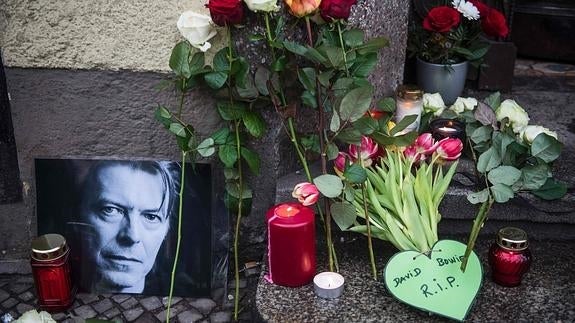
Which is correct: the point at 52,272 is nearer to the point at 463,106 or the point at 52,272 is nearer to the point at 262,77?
the point at 262,77

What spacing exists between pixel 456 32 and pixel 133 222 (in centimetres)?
151

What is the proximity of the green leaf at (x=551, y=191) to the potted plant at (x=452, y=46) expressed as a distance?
754 millimetres

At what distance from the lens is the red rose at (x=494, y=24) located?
2924mm

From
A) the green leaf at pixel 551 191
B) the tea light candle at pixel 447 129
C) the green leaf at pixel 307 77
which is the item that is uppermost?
the green leaf at pixel 307 77

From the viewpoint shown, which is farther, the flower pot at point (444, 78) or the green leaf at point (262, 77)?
the flower pot at point (444, 78)

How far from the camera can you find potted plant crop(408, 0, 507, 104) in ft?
9.59

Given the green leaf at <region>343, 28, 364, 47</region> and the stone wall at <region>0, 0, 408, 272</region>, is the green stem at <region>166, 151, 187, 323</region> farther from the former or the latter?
the green leaf at <region>343, 28, 364, 47</region>

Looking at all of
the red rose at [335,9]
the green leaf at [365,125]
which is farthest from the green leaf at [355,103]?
the red rose at [335,9]

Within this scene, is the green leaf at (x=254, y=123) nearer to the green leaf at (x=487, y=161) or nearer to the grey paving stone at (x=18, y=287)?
the green leaf at (x=487, y=161)

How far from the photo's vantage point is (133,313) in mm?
2461

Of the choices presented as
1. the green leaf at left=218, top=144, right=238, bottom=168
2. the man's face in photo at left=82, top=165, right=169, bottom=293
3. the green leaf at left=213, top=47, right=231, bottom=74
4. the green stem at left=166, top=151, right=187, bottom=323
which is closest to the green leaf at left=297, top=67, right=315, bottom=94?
the green leaf at left=213, top=47, right=231, bottom=74

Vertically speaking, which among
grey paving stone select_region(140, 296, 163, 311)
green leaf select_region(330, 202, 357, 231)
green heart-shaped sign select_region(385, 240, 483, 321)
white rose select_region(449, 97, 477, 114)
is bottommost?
grey paving stone select_region(140, 296, 163, 311)

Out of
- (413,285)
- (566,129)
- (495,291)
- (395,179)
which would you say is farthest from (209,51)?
(566,129)

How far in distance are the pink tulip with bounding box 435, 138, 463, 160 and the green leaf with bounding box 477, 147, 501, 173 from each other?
0.27 ft
